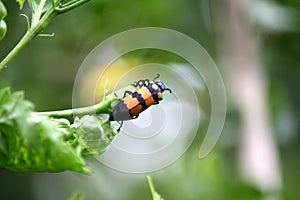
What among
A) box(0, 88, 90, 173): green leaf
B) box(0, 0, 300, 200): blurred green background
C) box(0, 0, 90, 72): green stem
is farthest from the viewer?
box(0, 0, 300, 200): blurred green background

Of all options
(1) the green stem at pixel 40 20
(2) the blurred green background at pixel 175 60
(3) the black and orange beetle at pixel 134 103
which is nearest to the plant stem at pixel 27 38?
(1) the green stem at pixel 40 20

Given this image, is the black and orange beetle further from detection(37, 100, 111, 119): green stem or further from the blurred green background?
the blurred green background

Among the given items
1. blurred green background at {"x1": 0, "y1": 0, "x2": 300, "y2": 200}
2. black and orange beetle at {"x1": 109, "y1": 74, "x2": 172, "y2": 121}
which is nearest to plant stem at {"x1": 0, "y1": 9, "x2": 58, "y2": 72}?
black and orange beetle at {"x1": 109, "y1": 74, "x2": 172, "y2": 121}

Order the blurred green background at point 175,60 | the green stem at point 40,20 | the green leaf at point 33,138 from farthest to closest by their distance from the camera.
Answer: the blurred green background at point 175,60 → the green stem at point 40,20 → the green leaf at point 33,138

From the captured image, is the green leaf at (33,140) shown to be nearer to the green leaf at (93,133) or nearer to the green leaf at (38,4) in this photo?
the green leaf at (93,133)

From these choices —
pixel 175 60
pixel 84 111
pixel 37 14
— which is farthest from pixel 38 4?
pixel 175 60
